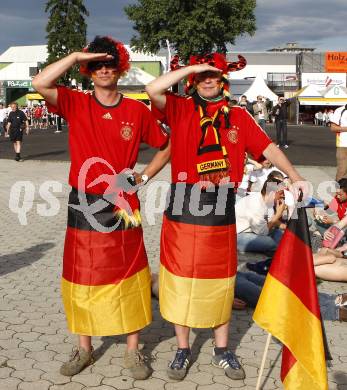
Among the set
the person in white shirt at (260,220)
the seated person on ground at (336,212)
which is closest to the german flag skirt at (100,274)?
the person in white shirt at (260,220)

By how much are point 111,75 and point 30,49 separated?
281 feet

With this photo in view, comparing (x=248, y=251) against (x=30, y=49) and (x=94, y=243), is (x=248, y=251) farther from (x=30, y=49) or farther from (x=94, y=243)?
(x=30, y=49)

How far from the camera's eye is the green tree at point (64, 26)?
58812mm

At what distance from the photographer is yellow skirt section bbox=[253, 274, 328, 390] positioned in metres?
3.10

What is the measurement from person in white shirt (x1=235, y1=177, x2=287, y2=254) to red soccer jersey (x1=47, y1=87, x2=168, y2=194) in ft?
11.6

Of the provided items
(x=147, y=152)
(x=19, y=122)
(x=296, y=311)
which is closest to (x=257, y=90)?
(x=147, y=152)

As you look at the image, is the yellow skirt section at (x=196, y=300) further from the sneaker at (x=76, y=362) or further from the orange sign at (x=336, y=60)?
the orange sign at (x=336, y=60)

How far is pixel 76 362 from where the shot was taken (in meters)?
3.80

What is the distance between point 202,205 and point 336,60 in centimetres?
→ 5786

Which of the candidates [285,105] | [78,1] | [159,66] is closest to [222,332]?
[285,105]

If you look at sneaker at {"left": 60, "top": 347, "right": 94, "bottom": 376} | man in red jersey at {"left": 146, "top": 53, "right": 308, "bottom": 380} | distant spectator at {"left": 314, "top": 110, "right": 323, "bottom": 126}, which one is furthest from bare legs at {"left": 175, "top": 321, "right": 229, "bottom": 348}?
distant spectator at {"left": 314, "top": 110, "right": 323, "bottom": 126}

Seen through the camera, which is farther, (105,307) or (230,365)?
(230,365)

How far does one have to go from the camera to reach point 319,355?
122 inches

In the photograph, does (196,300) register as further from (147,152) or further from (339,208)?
(147,152)
